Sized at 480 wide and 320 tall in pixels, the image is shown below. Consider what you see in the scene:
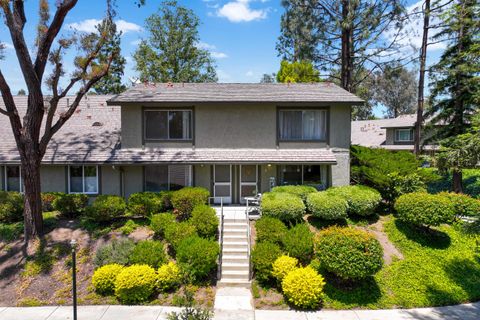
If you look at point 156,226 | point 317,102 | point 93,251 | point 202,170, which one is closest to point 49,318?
point 93,251

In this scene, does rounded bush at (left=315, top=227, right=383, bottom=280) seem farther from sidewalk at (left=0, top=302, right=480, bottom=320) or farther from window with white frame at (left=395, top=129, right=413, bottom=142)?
window with white frame at (left=395, top=129, right=413, bottom=142)

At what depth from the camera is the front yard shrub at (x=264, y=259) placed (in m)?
11.0

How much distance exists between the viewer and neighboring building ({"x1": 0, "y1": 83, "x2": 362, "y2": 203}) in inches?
666

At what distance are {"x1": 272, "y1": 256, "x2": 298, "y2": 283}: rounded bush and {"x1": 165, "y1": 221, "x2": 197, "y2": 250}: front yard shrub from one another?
11.2ft

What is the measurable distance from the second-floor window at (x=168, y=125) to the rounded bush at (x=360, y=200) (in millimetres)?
8213

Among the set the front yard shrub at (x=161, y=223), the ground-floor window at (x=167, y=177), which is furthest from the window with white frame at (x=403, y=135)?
the front yard shrub at (x=161, y=223)

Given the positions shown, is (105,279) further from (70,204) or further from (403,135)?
(403,135)

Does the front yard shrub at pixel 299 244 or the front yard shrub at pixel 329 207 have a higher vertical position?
the front yard shrub at pixel 329 207

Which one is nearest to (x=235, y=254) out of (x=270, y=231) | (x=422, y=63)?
(x=270, y=231)

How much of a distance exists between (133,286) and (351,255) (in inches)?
277

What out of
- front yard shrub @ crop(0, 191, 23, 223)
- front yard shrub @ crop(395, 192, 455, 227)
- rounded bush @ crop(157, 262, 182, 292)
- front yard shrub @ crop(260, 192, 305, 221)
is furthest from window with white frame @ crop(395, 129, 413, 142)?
front yard shrub @ crop(0, 191, 23, 223)

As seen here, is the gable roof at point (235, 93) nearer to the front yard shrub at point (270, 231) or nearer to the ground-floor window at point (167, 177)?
the ground-floor window at point (167, 177)

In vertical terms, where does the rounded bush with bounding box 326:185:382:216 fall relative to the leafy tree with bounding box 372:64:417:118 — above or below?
below

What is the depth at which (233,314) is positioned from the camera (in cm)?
966
